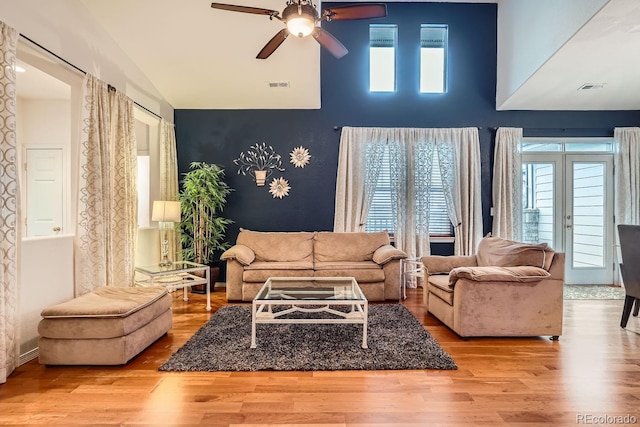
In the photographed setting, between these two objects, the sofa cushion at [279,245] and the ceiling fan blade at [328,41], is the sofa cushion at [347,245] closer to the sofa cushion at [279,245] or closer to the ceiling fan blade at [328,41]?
the sofa cushion at [279,245]

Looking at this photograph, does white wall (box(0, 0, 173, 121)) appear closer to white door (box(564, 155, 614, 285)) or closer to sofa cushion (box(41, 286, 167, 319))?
sofa cushion (box(41, 286, 167, 319))

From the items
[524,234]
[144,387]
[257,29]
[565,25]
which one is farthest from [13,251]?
[524,234]

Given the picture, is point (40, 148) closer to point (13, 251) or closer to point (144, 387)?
point (13, 251)

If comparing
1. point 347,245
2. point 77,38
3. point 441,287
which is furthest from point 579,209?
point 77,38

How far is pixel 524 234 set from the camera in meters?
5.64

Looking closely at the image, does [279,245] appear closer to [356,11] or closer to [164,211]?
[164,211]

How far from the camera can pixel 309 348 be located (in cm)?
288

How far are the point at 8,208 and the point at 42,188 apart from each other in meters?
3.13

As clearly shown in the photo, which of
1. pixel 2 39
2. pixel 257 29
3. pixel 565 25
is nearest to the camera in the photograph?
pixel 2 39

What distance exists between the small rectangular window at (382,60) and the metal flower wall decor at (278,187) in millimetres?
Answer: 2116

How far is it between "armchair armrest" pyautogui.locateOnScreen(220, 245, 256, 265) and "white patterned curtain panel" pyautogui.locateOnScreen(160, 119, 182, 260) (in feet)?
3.84

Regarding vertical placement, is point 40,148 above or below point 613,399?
above

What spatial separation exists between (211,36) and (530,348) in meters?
4.67

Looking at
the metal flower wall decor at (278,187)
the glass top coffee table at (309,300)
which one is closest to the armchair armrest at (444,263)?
the glass top coffee table at (309,300)
